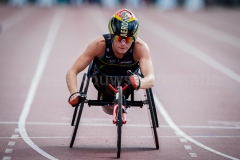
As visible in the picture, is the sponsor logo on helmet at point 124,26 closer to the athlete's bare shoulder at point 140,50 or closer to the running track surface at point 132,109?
the athlete's bare shoulder at point 140,50

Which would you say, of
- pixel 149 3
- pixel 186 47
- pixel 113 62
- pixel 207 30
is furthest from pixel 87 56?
pixel 149 3

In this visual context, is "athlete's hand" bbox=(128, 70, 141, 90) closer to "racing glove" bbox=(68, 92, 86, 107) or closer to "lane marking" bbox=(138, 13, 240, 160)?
"racing glove" bbox=(68, 92, 86, 107)

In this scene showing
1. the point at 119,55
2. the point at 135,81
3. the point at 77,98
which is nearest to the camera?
the point at 135,81

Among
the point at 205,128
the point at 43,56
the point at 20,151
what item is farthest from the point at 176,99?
the point at 43,56

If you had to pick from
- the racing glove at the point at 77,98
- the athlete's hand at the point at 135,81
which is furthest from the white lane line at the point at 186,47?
the racing glove at the point at 77,98

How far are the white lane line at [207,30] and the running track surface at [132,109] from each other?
0.64 ft

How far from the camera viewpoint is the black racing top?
8961 mm

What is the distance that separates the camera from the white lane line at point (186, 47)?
62.9ft

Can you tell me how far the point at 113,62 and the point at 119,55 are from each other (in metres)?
0.13

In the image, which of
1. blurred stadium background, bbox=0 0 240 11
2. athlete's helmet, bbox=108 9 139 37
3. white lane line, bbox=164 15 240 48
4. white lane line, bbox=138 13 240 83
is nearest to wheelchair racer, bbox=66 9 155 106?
athlete's helmet, bbox=108 9 139 37

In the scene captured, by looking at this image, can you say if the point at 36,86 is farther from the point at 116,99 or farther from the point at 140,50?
the point at 116,99

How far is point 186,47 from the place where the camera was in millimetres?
26484

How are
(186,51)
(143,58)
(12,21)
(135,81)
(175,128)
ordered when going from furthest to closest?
1. (12,21)
2. (186,51)
3. (175,128)
4. (143,58)
5. (135,81)

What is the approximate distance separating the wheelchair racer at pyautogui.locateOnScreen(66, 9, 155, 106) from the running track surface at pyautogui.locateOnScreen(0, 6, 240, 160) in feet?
3.15
